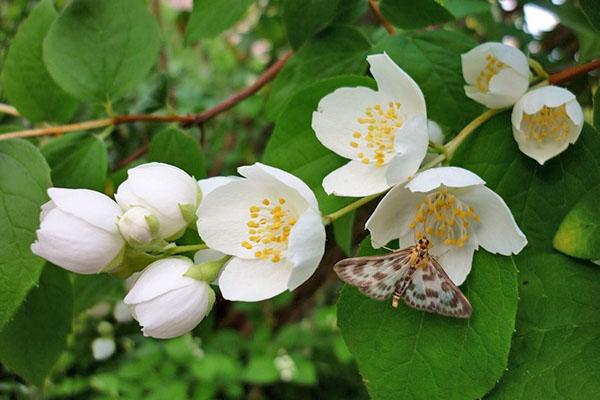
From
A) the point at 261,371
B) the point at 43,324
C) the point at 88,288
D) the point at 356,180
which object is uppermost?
the point at 356,180

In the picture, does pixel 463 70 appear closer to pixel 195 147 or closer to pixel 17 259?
pixel 195 147

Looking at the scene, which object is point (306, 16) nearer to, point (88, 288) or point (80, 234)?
point (80, 234)

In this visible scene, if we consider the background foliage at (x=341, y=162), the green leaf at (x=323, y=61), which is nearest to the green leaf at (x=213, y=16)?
the background foliage at (x=341, y=162)

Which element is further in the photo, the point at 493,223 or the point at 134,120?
the point at 134,120

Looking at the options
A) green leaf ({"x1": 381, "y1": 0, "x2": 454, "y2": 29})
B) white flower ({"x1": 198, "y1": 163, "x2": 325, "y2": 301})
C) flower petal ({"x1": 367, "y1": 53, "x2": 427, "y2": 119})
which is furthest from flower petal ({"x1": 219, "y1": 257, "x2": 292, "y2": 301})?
green leaf ({"x1": 381, "y1": 0, "x2": 454, "y2": 29})

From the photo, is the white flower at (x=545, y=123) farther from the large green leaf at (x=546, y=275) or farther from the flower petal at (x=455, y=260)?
the flower petal at (x=455, y=260)

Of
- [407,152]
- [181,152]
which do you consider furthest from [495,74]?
[181,152]
